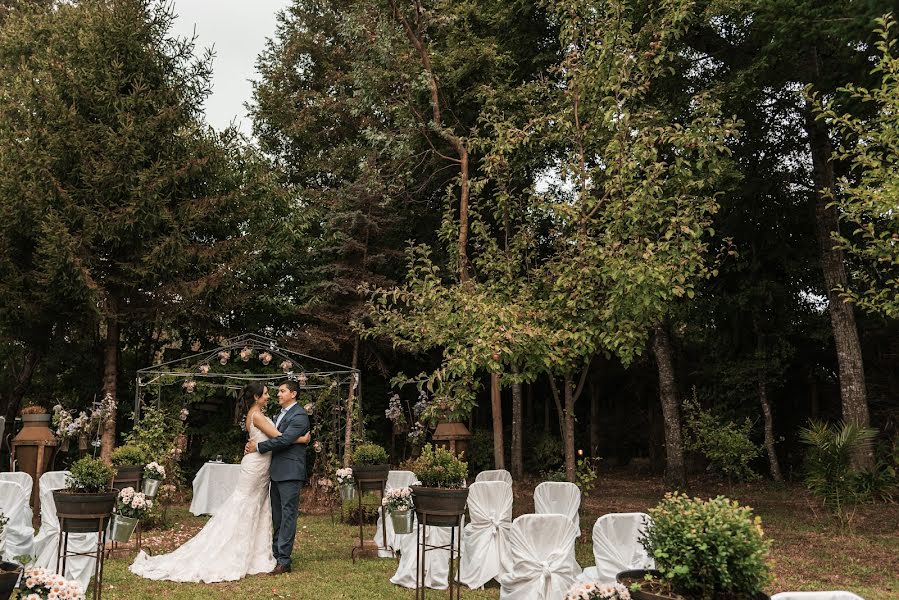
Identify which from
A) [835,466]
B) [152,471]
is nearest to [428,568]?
[152,471]

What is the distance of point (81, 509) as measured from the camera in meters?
5.29

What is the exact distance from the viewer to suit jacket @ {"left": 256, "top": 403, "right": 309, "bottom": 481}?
696 centimetres

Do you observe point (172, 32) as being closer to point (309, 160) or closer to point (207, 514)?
point (309, 160)

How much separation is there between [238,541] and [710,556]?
17.3 ft

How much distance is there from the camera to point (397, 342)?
8.98m

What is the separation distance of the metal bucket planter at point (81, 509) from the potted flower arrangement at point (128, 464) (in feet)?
8.02

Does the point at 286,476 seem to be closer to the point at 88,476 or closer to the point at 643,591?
the point at 88,476

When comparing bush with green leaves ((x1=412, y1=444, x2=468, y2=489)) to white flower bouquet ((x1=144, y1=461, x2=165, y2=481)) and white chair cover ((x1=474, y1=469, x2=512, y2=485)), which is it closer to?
white chair cover ((x1=474, y1=469, x2=512, y2=485))

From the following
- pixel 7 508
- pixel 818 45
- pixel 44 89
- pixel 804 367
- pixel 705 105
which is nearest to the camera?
pixel 7 508

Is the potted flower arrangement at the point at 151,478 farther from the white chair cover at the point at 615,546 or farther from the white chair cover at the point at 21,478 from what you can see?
the white chair cover at the point at 615,546

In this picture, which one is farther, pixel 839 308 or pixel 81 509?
pixel 839 308

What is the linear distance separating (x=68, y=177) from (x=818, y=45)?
1213cm

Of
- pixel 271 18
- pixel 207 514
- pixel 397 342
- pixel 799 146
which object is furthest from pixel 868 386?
pixel 271 18

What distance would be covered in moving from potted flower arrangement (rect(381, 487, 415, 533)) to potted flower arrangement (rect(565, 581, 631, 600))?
3.12 meters
